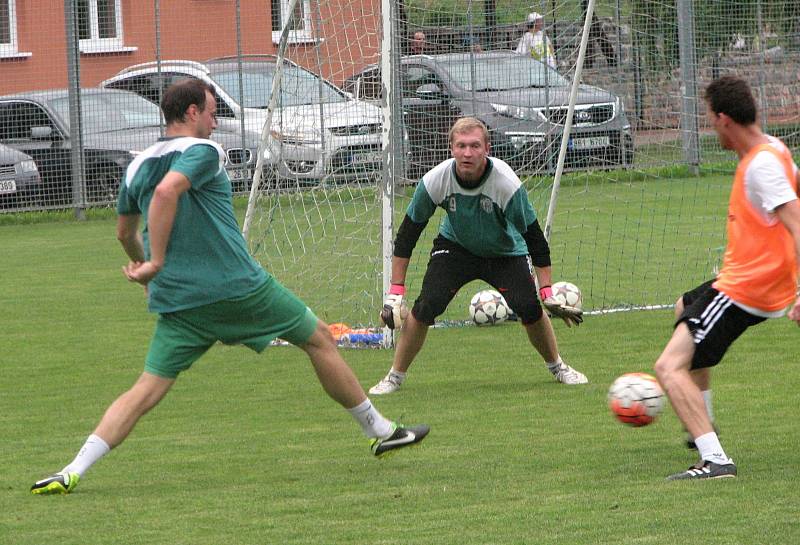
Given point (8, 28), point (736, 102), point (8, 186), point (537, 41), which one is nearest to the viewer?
point (736, 102)

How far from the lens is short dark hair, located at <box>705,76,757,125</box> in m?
5.98

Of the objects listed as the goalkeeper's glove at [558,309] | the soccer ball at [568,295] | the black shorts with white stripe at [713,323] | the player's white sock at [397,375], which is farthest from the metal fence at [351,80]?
the black shorts with white stripe at [713,323]

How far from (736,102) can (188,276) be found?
241cm

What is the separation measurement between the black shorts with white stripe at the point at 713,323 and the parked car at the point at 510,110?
584 centimetres

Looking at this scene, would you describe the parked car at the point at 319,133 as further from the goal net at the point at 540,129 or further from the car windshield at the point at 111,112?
the car windshield at the point at 111,112

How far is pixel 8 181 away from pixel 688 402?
14.7 meters

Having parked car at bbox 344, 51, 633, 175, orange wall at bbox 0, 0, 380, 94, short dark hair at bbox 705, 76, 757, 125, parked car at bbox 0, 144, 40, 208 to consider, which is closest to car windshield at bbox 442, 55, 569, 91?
parked car at bbox 344, 51, 633, 175

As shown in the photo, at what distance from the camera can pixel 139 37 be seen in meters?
20.5

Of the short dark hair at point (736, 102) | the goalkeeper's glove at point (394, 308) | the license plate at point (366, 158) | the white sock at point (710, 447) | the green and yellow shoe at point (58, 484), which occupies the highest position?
the short dark hair at point (736, 102)

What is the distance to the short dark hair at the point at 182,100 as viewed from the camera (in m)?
6.41

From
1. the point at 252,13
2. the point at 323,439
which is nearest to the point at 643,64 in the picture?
the point at 252,13

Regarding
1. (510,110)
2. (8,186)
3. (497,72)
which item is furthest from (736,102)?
(8,186)

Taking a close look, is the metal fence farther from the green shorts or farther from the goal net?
the green shorts

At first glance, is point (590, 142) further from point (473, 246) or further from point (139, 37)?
point (139, 37)
